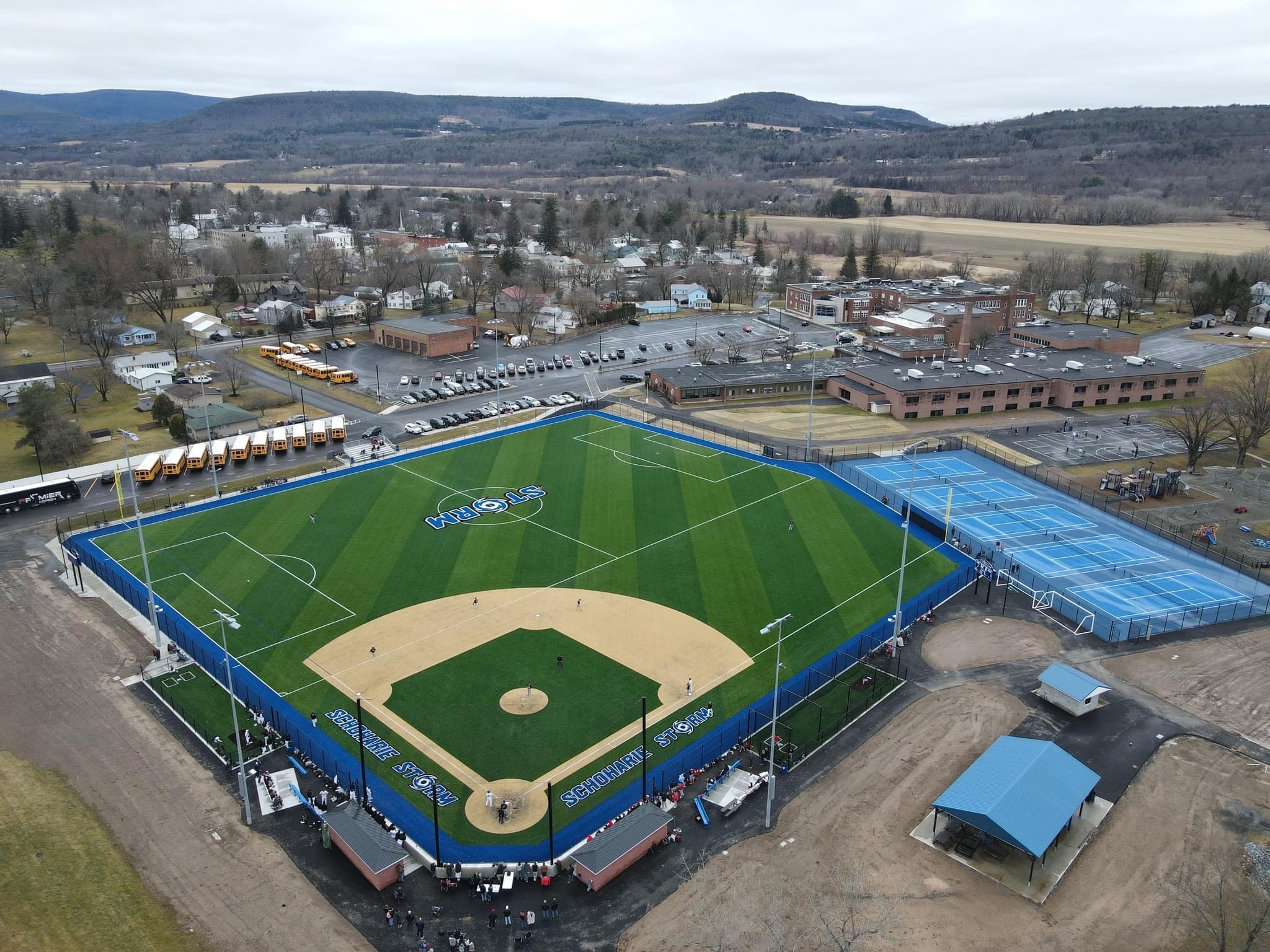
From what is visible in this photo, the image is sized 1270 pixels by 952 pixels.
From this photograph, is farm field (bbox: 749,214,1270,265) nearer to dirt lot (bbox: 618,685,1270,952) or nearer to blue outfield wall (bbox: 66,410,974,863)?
blue outfield wall (bbox: 66,410,974,863)

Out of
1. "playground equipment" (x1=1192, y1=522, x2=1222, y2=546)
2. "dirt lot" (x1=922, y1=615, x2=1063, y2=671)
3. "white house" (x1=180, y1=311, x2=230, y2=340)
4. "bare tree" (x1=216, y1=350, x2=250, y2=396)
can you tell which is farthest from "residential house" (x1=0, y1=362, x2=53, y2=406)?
"playground equipment" (x1=1192, y1=522, x2=1222, y2=546)

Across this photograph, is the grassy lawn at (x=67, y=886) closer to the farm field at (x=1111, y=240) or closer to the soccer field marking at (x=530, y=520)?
the soccer field marking at (x=530, y=520)

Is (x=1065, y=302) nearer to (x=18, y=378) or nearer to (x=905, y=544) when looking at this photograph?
(x=905, y=544)

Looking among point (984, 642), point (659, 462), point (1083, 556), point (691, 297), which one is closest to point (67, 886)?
point (984, 642)

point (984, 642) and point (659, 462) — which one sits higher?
point (659, 462)

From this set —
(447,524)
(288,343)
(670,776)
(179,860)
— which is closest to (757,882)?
(670,776)

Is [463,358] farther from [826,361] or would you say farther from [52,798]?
[52,798]
